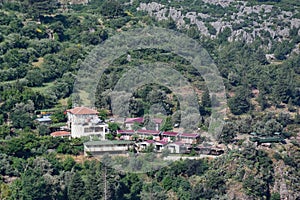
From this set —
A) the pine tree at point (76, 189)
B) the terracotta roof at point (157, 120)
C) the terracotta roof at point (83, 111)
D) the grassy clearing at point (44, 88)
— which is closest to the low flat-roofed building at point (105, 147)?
A: the terracotta roof at point (83, 111)

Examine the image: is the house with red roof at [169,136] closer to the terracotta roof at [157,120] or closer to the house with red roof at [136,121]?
the house with red roof at [136,121]

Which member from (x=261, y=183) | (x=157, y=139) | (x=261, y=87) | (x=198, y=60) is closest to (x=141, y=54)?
(x=198, y=60)

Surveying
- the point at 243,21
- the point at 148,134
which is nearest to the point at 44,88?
the point at 148,134

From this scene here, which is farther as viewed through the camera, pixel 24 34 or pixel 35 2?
pixel 35 2

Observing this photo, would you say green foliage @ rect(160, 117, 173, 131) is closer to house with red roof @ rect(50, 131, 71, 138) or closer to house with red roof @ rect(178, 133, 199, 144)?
house with red roof @ rect(178, 133, 199, 144)

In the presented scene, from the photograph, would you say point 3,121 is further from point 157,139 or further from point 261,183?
point 261,183
